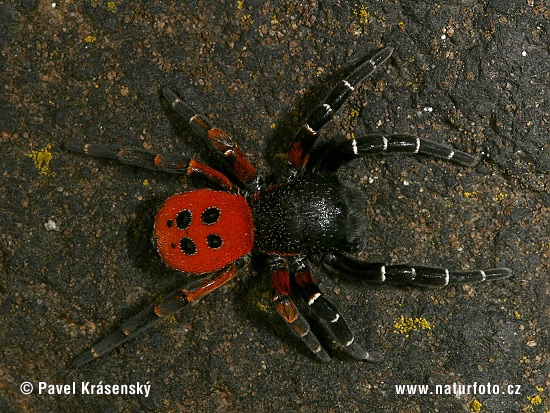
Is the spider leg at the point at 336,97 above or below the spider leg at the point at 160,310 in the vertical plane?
above

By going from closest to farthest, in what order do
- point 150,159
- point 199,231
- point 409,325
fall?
point 199,231, point 150,159, point 409,325

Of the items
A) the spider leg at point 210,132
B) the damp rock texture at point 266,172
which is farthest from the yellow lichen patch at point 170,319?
the spider leg at point 210,132

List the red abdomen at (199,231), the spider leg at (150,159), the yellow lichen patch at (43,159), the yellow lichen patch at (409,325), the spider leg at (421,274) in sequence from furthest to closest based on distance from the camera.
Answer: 1. the yellow lichen patch at (43,159)
2. the yellow lichen patch at (409,325)
3. the spider leg at (150,159)
4. the spider leg at (421,274)
5. the red abdomen at (199,231)

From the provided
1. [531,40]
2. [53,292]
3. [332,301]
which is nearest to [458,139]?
[531,40]

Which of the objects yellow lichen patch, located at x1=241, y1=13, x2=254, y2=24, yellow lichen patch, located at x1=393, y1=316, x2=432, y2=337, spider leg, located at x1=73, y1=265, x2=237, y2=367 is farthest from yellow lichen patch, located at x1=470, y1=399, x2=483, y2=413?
yellow lichen patch, located at x1=241, y1=13, x2=254, y2=24

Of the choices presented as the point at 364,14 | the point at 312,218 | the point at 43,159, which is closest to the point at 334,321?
the point at 312,218

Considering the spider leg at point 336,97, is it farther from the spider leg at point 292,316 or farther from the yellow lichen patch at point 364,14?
the spider leg at point 292,316

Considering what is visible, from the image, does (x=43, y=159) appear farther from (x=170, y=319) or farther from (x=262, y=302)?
(x=262, y=302)
